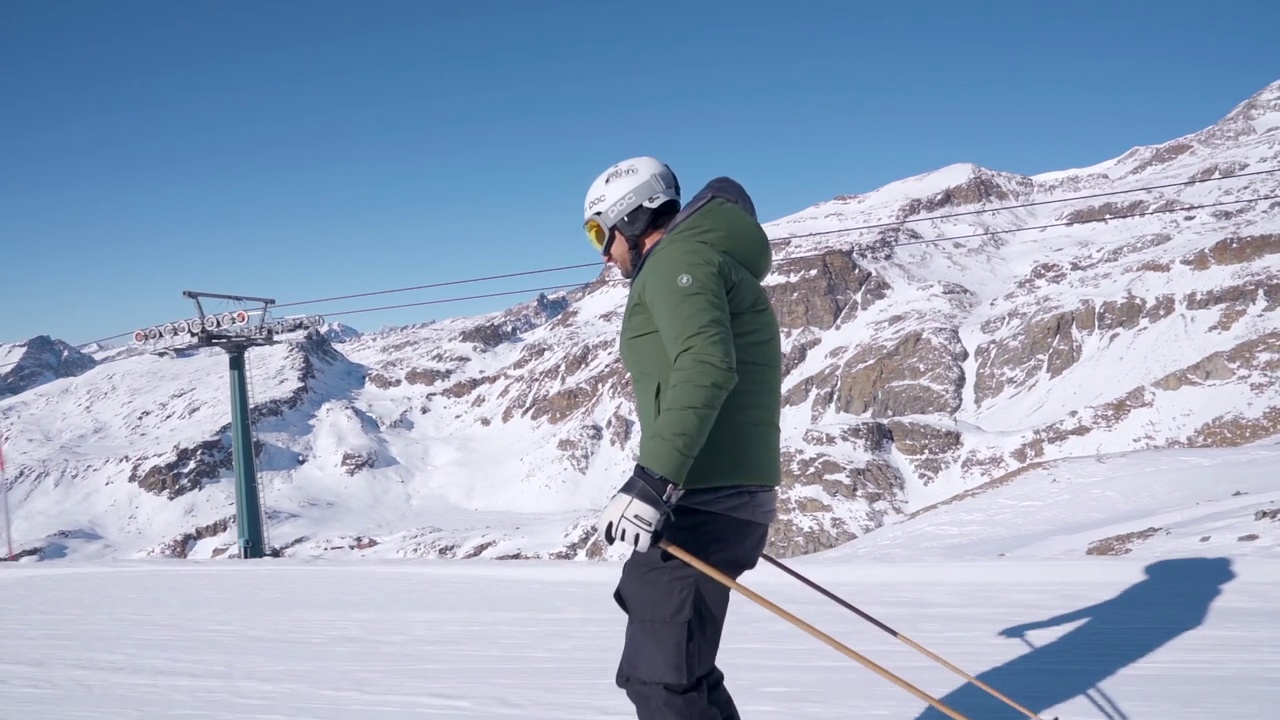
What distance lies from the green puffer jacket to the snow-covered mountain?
60283mm

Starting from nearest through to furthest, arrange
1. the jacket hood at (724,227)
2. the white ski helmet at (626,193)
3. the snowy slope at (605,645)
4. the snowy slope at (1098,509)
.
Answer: the jacket hood at (724,227)
the white ski helmet at (626,193)
the snowy slope at (605,645)
the snowy slope at (1098,509)

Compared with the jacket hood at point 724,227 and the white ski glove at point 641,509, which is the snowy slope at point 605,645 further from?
the jacket hood at point 724,227

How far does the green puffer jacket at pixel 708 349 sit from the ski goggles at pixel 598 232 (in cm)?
37

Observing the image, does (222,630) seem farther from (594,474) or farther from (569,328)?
(569,328)

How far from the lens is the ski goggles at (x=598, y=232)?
12.6 ft

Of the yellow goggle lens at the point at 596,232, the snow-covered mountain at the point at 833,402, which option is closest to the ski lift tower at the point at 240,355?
the yellow goggle lens at the point at 596,232

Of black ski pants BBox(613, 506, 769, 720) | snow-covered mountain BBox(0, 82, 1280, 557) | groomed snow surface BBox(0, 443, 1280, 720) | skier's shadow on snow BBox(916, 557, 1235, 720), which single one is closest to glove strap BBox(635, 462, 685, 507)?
black ski pants BBox(613, 506, 769, 720)

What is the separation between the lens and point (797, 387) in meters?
129

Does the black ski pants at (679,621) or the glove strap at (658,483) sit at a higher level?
the glove strap at (658,483)

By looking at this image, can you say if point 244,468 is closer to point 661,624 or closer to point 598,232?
point 598,232

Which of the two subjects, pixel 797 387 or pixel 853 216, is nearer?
pixel 797 387

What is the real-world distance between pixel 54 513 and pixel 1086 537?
14603 centimetres

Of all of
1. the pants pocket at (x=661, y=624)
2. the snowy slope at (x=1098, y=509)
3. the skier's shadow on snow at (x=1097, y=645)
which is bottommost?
the snowy slope at (x=1098, y=509)

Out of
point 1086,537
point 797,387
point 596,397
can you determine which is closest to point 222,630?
point 1086,537
